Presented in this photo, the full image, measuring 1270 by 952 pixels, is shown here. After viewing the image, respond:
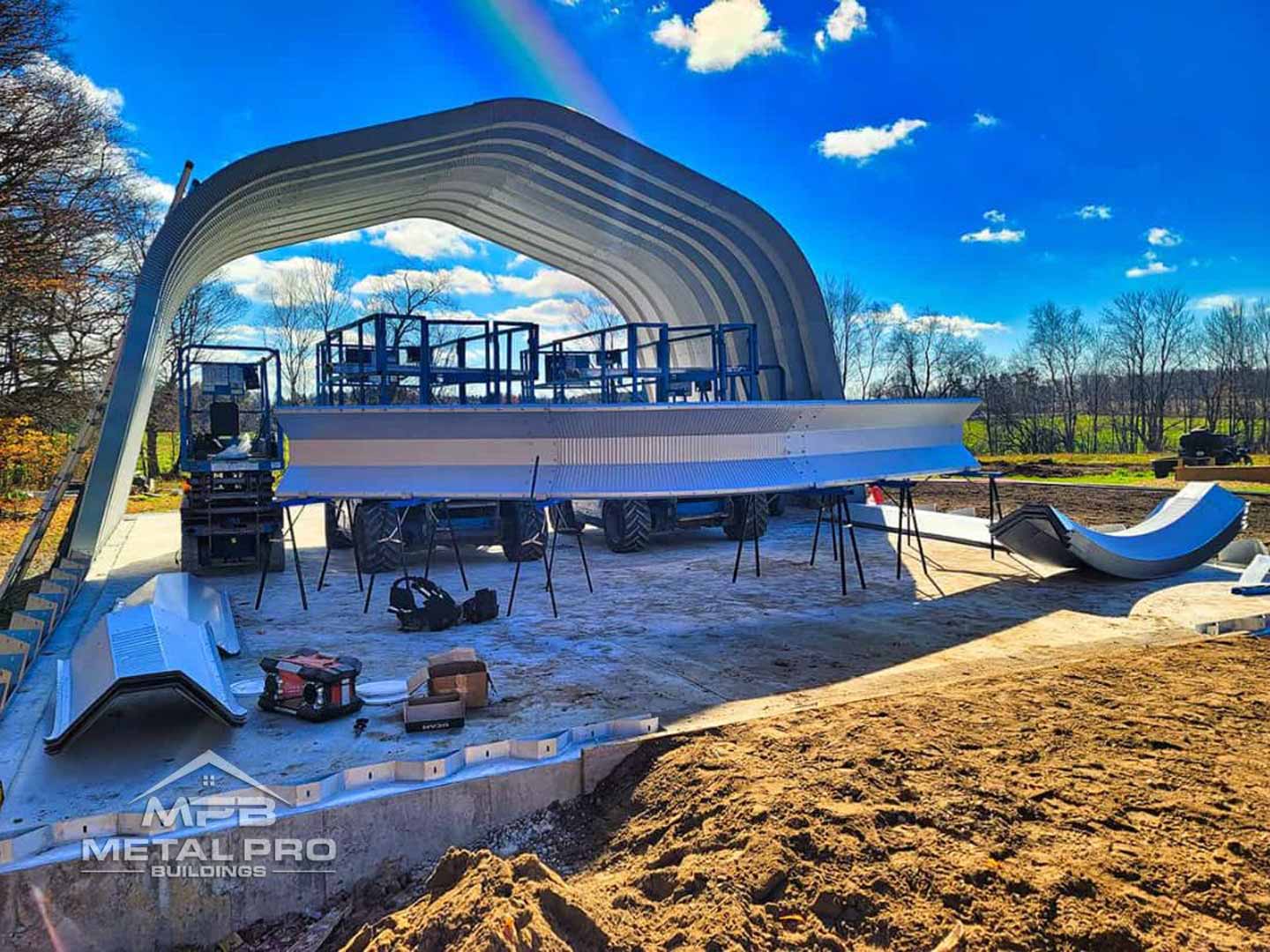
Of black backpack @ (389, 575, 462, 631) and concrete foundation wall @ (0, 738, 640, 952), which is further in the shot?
black backpack @ (389, 575, 462, 631)

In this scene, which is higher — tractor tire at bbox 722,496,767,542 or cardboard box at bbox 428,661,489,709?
tractor tire at bbox 722,496,767,542

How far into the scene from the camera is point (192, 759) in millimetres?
4594

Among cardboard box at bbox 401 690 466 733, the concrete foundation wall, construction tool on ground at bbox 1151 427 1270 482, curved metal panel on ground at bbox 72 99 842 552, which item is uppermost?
curved metal panel on ground at bbox 72 99 842 552

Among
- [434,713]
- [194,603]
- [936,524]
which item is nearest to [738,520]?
[936,524]

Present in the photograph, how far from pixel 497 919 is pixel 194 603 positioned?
6074mm

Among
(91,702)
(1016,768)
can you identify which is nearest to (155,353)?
(91,702)

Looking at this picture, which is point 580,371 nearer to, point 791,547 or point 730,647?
point 791,547

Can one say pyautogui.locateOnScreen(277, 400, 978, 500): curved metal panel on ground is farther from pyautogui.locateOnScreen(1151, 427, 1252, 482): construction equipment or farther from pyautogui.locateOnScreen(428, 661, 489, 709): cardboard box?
pyautogui.locateOnScreen(1151, 427, 1252, 482): construction equipment

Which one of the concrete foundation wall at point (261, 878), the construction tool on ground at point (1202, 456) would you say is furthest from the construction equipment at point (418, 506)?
the construction tool on ground at point (1202, 456)

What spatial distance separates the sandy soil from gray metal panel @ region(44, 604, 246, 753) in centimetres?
176

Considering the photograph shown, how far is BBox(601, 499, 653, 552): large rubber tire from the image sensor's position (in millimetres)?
12586

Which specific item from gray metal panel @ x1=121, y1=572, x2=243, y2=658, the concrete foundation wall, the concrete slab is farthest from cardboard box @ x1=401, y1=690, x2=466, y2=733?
gray metal panel @ x1=121, y1=572, x2=243, y2=658

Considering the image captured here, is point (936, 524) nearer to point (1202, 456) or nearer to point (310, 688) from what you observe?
point (310, 688)

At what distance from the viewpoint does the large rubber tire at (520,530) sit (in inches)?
429
